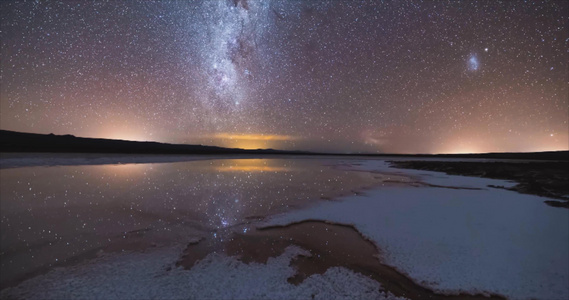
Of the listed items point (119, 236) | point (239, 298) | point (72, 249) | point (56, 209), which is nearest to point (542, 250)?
point (239, 298)

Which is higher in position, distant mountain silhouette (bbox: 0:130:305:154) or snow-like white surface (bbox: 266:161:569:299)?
distant mountain silhouette (bbox: 0:130:305:154)

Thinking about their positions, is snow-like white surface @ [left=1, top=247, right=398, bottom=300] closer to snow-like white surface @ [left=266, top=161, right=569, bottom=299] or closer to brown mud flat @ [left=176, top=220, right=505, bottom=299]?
brown mud flat @ [left=176, top=220, right=505, bottom=299]

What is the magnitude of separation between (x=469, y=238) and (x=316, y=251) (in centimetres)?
269

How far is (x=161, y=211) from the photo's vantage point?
17.1 ft

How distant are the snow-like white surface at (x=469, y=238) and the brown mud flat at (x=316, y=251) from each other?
0.20m

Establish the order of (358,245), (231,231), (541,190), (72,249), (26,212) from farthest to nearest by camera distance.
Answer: (541,190) → (26,212) → (231,231) → (358,245) → (72,249)

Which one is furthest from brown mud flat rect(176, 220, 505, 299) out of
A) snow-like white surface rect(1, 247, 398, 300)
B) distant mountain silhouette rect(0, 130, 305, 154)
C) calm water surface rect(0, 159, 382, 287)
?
distant mountain silhouette rect(0, 130, 305, 154)

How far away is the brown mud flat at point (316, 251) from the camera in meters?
2.64

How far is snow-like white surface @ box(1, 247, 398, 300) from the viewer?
2312mm

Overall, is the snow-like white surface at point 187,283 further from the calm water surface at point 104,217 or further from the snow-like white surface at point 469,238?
the snow-like white surface at point 469,238

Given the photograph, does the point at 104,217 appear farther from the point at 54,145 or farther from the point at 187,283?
the point at 54,145

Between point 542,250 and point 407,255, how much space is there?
6.71 feet

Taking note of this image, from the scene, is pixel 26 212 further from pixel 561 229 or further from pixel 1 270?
pixel 561 229

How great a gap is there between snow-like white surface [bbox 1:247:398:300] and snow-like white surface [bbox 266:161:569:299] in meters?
1.02
